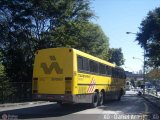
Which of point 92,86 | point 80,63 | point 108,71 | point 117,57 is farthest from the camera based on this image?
point 117,57

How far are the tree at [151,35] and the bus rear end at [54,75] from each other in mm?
19360

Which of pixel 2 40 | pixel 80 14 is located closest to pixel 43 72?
pixel 2 40

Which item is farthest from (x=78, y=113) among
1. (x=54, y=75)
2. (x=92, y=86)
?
(x=92, y=86)

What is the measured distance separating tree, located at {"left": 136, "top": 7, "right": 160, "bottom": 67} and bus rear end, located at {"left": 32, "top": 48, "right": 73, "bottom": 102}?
19.4 meters

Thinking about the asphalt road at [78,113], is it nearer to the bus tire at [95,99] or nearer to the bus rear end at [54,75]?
the bus tire at [95,99]

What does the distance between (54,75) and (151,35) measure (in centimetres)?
2503

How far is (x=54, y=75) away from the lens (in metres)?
21.5

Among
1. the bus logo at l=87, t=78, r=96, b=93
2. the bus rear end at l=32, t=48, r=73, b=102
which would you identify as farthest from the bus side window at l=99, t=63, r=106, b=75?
the bus rear end at l=32, t=48, r=73, b=102

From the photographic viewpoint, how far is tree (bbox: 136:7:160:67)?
39.9 metres

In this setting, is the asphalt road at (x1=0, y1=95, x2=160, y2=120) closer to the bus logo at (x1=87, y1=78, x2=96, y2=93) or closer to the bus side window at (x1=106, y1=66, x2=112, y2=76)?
the bus logo at (x1=87, y1=78, x2=96, y2=93)

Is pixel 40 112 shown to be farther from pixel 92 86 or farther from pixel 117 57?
pixel 117 57

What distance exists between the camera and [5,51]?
121ft

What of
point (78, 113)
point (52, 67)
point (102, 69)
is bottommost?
point (78, 113)

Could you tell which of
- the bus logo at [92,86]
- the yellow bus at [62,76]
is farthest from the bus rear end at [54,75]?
the bus logo at [92,86]
